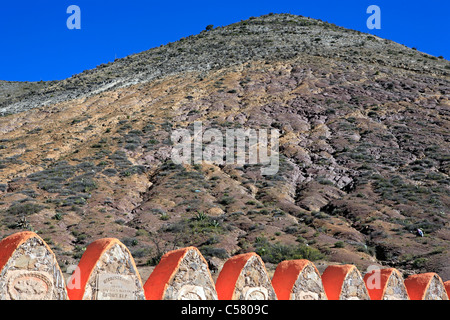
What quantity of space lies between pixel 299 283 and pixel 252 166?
25.2 metres

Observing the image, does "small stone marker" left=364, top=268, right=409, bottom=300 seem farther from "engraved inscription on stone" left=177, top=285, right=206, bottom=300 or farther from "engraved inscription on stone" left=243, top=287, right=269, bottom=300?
"engraved inscription on stone" left=177, top=285, right=206, bottom=300

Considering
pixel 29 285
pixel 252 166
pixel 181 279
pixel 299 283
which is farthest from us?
pixel 252 166

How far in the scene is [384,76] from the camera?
5191 centimetres

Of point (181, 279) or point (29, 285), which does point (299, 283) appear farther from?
point (29, 285)

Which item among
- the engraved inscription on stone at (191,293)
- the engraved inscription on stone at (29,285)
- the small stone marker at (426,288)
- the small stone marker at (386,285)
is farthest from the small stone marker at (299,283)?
the engraved inscription on stone at (29,285)

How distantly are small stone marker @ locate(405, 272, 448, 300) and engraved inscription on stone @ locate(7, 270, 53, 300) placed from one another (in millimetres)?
9916

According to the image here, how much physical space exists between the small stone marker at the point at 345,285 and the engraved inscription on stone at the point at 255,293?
2024mm

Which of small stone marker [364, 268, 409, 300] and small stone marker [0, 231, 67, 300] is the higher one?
small stone marker [0, 231, 67, 300]

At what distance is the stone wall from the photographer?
335 inches

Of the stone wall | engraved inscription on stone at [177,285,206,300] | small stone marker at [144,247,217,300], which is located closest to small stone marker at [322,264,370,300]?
the stone wall

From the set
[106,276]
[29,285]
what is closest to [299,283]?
[106,276]

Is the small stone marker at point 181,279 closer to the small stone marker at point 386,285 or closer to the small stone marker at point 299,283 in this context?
the small stone marker at point 299,283

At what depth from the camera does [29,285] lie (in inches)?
331
